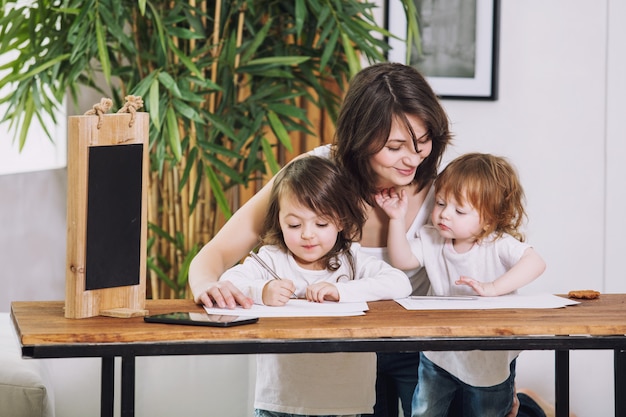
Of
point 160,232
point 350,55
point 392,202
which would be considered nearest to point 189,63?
point 350,55

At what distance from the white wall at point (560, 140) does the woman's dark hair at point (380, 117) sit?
5.25 feet

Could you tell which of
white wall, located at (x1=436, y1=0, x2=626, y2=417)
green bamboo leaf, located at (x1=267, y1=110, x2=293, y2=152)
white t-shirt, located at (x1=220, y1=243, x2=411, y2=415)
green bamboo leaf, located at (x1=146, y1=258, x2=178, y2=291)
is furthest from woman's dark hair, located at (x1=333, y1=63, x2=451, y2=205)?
white wall, located at (x1=436, y1=0, x2=626, y2=417)

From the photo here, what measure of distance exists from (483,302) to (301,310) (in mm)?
361

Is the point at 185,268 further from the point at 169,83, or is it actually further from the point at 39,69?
the point at 39,69

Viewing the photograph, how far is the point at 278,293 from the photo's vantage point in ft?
5.75

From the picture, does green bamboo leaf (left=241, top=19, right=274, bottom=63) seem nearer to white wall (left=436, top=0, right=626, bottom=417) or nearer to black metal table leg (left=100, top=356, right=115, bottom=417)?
white wall (left=436, top=0, right=626, bottom=417)

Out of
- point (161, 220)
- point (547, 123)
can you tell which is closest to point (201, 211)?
point (161, 220)

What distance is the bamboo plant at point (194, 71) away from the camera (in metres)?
3.15

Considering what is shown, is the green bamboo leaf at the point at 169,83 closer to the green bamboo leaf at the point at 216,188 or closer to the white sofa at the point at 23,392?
the green bamboo leaf at the point at 216,188

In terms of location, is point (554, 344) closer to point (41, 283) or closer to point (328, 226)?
point (328, 226)

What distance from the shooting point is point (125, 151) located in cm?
162

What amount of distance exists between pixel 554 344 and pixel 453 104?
2.23 metres

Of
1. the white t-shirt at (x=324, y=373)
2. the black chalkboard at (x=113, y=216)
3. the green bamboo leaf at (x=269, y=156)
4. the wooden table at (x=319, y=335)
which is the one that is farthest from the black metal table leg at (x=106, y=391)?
the green bamboo leaf at (x=269, y=156)

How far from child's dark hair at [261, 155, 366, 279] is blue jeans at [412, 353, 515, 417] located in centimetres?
29
